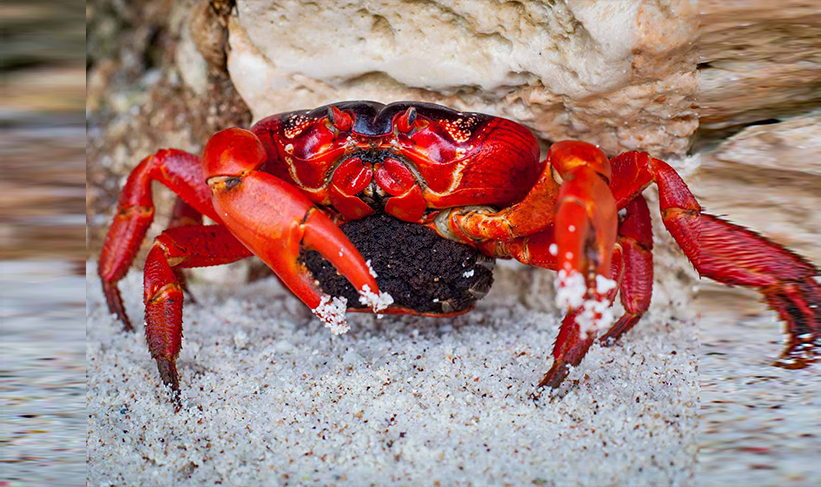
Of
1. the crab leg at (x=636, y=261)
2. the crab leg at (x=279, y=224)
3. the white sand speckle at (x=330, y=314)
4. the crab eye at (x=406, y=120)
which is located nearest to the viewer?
the crab leg at (x=279, y=224)

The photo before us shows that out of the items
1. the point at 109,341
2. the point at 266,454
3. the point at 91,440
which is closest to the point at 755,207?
the point at 266,454

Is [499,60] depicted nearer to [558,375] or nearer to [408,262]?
[408,262]

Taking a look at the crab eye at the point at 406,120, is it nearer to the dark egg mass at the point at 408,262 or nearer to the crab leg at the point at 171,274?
the dark egg mass at the point at 408,262

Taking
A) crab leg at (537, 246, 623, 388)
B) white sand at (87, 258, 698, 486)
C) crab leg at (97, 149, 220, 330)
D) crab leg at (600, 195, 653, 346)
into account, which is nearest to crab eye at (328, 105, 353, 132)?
crab leg at (97, 149, 220, 330)

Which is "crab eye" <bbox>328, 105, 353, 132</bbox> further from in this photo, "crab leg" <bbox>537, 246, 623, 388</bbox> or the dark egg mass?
"crab leg" <bbox>537, 246, 623, 388</bbox>

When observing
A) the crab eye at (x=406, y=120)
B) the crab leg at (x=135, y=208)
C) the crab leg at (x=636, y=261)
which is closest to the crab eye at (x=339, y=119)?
the crab eye at (x=406, y=120)

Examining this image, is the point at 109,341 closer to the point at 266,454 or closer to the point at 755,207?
the point at 266,454
